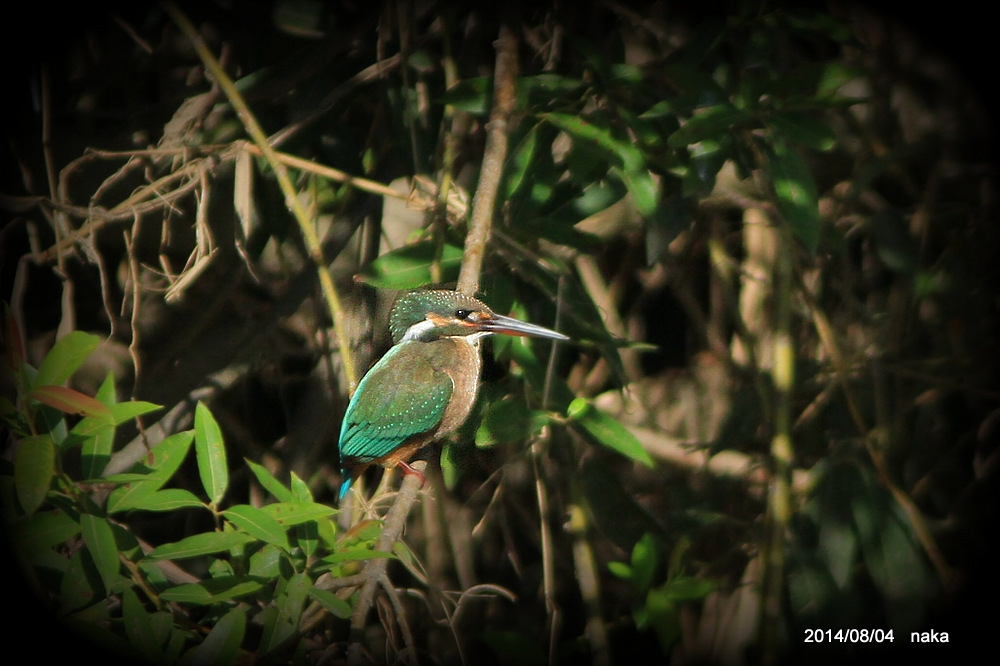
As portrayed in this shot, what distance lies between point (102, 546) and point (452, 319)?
66 centimetres

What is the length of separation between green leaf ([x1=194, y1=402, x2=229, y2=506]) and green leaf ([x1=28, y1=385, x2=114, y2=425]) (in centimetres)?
14

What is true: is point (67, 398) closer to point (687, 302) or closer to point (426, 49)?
point (426, 49)

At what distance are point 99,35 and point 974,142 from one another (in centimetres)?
215

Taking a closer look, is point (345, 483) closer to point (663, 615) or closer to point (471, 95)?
point (663, 615)

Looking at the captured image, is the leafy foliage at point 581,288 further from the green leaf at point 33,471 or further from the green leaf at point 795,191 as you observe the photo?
the green leaf at point 33,471

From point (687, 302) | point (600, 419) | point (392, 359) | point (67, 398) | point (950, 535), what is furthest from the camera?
point (687, 302)

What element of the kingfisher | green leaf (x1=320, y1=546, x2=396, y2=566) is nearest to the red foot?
the kingfisher

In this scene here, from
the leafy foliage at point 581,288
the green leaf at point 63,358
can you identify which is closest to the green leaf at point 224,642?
the leafy foliage at point 581,288

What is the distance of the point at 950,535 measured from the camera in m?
2.12

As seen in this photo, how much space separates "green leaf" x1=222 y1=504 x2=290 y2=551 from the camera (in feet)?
3.84

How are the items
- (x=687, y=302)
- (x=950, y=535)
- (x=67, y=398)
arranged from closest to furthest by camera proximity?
1. (x=67, y=398)
2. (x=950, y=535)
3. (x=687, y=302)

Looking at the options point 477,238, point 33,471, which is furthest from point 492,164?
point 33,471

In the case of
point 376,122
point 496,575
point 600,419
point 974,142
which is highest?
point 376,122

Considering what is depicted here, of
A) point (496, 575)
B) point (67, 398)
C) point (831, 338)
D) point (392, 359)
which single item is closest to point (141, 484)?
point (67, 398)
